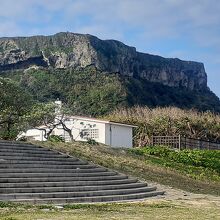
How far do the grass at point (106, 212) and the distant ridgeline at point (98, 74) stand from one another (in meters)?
61.9

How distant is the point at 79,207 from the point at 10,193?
2.70 m

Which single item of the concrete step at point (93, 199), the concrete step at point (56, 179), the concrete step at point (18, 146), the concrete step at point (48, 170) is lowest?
the concrete step at point (93, 199)

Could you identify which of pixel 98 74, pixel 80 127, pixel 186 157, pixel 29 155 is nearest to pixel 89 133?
pixel 80 127

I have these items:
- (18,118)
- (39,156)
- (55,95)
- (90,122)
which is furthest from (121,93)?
(39,156)

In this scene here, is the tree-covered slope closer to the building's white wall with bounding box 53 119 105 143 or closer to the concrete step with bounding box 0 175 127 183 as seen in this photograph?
the building's white wall with bounding box 53 119 105 143

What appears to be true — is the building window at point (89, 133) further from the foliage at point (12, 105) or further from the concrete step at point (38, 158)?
the concrete step at point (38, 158)

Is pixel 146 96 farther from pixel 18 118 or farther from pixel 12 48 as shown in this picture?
pixel 18 118

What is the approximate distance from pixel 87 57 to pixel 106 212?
109 metres

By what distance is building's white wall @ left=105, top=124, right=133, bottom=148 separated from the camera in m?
40.8

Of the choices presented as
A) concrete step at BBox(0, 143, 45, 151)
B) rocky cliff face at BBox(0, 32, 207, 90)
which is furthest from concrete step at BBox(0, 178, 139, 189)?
rocky cliff face at BBox(0, 32, 207, 90)

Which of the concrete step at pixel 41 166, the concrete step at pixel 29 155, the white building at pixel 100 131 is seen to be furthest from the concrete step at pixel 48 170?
the white building at pixel 100 131

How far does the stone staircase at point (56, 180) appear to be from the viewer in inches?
634

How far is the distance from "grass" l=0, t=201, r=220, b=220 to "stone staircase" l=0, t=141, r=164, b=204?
1.75m

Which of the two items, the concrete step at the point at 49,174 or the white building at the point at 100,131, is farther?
the white building at the point at 100,131
